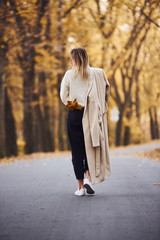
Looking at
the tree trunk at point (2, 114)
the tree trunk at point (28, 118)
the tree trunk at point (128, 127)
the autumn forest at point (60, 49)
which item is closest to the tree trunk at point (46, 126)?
the autumn forest at point (60, 49)

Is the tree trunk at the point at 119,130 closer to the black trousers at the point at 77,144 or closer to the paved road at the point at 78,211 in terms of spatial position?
the paved road at the point at 78,211

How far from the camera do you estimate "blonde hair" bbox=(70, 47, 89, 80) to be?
5711 millimetres

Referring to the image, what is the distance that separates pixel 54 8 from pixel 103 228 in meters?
13.5

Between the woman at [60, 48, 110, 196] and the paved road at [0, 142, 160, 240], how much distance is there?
1.25 ft

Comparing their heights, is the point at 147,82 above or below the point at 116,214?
above

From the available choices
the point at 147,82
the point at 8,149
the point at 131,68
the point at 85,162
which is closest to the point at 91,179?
the point at 85,162

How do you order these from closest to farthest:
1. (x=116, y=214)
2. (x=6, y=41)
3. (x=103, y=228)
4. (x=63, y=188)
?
(x=103, y=228), (x=116, y=214), (x=63, y=188), (x=6, y=41)

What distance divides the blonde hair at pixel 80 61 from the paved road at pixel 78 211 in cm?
176

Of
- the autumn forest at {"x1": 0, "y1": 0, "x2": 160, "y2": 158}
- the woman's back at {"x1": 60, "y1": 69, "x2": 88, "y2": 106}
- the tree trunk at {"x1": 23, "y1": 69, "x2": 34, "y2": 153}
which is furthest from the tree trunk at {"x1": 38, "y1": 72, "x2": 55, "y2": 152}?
the woman's back at {"x1": 60, "y1": 69, "x2": 88, "y2": 106}

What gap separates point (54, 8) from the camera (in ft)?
53.3

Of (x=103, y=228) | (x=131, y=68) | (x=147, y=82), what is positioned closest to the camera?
(x=103, y=228)

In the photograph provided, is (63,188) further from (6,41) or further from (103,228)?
(6,41)

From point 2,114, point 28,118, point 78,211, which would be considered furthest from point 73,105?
point 28,118

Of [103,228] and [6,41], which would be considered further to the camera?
[6,41]
